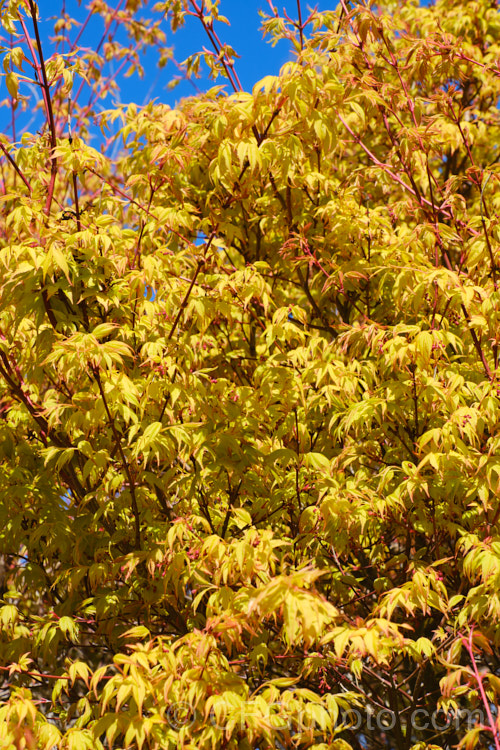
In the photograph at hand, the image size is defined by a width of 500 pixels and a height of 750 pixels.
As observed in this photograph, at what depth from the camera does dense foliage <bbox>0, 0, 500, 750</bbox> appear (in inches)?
114

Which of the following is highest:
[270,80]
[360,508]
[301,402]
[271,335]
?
[270,80]

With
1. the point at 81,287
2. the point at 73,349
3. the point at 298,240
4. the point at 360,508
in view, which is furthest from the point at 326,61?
the point at 360,508

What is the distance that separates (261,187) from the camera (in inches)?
185

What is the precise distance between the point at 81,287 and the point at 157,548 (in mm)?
1400

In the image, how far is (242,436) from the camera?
378 cm

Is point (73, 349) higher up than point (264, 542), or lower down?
higher up

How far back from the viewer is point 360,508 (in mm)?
3461

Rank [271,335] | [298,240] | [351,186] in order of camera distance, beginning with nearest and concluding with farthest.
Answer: [271,335] → [298,240] → [351,186]

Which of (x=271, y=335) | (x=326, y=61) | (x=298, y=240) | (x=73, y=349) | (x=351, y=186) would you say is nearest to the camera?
(x=73, y=349)

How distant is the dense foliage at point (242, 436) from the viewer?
289 cm

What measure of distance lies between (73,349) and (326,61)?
2.04m

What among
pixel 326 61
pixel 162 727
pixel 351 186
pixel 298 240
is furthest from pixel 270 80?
pixel 162 727

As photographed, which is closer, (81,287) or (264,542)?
(264,542)

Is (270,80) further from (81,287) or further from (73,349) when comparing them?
(73,349)
